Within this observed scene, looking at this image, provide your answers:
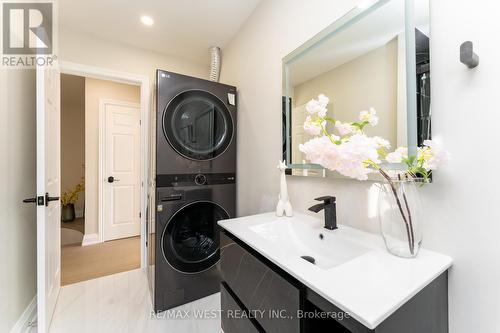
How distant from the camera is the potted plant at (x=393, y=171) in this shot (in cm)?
67

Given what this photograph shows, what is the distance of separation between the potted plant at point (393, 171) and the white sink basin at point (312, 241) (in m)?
0.14

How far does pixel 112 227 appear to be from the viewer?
322 cm

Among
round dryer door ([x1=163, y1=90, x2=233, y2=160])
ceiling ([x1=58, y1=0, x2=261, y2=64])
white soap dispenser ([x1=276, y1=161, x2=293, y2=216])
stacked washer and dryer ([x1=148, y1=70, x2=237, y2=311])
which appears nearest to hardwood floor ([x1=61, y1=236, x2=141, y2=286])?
stacked washer and dryer ([x1=148, y1=70, x2=237, y2=311])

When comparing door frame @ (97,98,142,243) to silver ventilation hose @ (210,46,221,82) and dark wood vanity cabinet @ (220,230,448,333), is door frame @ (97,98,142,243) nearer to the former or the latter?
silver ventilation hose @ (210,46,221,82)

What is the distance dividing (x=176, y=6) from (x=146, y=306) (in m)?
2.58

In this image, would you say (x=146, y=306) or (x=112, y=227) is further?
(x=112, y=227)

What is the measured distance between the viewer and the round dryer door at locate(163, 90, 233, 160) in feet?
5.67

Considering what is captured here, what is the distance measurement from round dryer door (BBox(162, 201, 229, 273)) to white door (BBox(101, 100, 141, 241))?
5.96ft

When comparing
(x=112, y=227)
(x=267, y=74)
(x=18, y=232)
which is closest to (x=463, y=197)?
(x=267, y=74)

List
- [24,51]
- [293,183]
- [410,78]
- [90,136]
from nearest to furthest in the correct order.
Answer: [410,78], [293,183], [24,51], [90,136]

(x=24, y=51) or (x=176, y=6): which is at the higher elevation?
(x=176, y=6)

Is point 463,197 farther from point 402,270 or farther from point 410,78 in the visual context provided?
point 410,78

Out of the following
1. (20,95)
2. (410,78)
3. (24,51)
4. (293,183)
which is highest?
(24,51)

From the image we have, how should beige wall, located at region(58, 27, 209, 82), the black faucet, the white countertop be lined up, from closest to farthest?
the white countertop
the black faucet
beige wall, located at region(58, 27, 209, 82)
